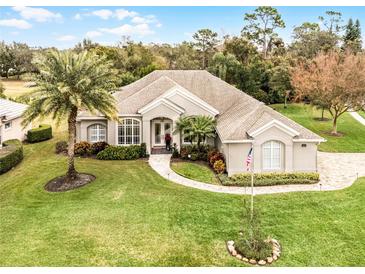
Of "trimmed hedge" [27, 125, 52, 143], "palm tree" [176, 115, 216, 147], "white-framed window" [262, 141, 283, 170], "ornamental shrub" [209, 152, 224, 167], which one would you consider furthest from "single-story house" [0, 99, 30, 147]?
"white-framed window" [262, 141, 283, 170]

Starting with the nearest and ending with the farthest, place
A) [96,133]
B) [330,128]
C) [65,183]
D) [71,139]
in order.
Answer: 1. [71,139]
2. [65,183]
3. [96,133]
4. [330,128]

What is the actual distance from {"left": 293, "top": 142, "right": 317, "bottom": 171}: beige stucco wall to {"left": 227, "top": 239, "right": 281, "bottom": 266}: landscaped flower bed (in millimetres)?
9892

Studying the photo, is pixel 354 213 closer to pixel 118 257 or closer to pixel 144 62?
pixel 118 257

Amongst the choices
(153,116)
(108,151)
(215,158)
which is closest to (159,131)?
(153,116)

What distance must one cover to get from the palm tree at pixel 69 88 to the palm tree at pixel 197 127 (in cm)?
707

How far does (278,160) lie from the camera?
25.0 meters

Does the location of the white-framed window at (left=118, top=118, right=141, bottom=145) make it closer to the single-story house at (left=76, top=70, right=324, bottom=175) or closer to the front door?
the single-story house at (left=76, top=70, right=324, bottom=175)

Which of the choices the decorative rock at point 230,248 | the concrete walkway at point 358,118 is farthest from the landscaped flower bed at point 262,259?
the concrete walkway at point 358,118

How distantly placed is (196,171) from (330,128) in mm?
22679

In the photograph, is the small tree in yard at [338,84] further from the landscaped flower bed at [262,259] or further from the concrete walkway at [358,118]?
the landscaped flower bed at [262,259]

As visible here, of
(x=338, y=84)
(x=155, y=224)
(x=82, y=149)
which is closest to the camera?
(x=155, y=224)

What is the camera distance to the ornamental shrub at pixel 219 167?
82.4 feet

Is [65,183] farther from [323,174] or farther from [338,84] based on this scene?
[338,84]

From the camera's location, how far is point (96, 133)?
31328 mm
